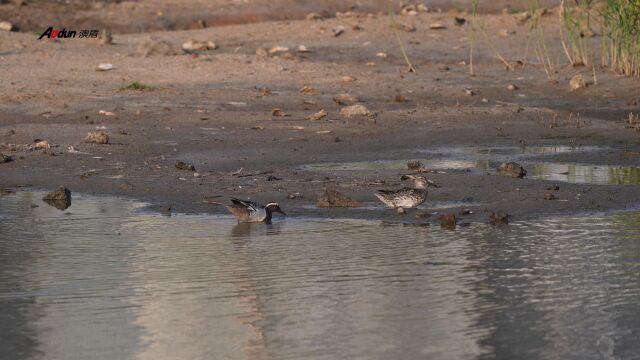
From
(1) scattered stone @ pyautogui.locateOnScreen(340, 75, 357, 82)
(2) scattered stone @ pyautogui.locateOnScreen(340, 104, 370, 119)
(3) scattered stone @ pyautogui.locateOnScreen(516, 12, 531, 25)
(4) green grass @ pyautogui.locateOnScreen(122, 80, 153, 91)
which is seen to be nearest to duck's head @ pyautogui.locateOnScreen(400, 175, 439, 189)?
(2) scattered stone @ pyautogui.locateOnScreen(340, 104, 370, 119)

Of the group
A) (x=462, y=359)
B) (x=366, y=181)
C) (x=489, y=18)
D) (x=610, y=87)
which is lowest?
(x=462, y=359)

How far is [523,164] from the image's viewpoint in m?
11.3

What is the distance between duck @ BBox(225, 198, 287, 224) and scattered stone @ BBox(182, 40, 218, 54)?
1023 cm

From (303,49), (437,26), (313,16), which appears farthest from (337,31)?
(313,16)

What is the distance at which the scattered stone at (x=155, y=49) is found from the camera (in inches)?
692

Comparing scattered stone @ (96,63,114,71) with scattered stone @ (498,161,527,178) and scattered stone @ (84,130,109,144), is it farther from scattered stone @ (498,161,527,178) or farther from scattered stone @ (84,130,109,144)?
scattered stone @ (498,161,527,178)

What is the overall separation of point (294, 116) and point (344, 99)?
4.05ft

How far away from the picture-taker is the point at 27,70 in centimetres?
1609

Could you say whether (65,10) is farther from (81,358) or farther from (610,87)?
(81,358)

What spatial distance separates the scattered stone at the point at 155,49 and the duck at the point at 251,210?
9.16 meters

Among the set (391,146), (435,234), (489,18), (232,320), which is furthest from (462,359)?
(489,18)

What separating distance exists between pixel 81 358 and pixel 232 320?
82cm

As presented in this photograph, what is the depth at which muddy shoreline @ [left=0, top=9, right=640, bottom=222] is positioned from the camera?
9.95 metres

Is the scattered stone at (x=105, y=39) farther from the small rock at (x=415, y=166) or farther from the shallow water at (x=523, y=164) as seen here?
the small rock at (x=415, y=166)
